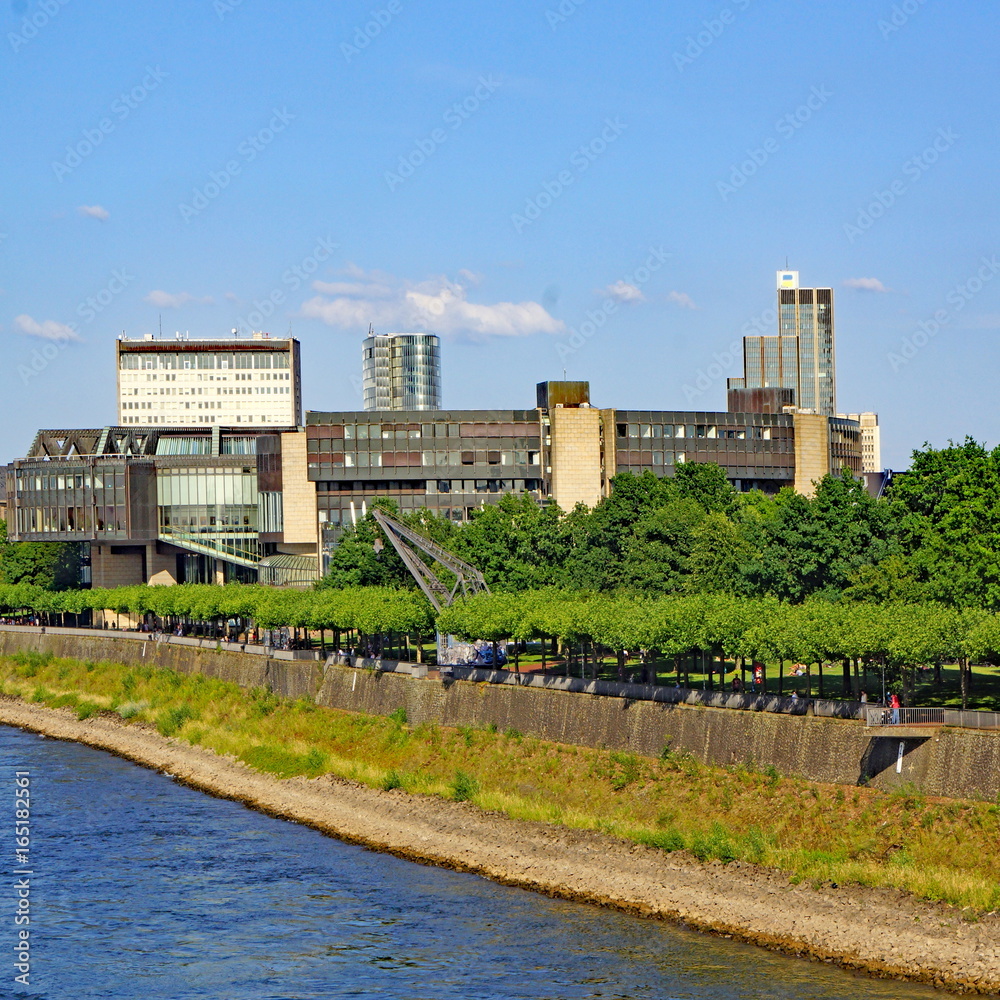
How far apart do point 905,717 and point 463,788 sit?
2545 cm

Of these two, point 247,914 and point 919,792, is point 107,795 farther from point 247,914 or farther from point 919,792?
point 919,792

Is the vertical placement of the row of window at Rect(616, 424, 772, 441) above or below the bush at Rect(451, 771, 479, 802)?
above

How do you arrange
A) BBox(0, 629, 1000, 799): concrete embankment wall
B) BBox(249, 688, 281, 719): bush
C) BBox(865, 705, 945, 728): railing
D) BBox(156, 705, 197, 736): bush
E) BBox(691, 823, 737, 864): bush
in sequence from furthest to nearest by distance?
1. BBox(156, 705, 197, 736): bush
2. BBox(249, 688, 281, 719): bush
3. BBox(865, 705, 945, 728): railing
4. BBox(691, 823, 737, 864): bush
5. BBox(0, 629, 1000, 799): concrete embankment wall

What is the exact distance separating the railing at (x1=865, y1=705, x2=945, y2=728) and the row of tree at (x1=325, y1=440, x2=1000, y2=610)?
11.4 m

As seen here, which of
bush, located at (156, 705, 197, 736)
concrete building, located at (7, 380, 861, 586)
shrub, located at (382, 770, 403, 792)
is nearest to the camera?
shrub, located at (382, 770, 403, 792)

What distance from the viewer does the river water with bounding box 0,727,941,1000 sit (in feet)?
181

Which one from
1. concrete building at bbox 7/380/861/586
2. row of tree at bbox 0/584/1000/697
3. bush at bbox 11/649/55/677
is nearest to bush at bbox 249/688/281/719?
row of tree at bbox 0/584/1000/697

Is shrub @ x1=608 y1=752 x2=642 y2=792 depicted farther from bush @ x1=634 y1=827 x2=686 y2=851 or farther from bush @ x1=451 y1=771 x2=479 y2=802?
bush @ x1=451 y1=771 x2=479 y2=802

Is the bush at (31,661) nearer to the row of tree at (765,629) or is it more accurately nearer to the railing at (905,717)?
the row of tree at (765,629)

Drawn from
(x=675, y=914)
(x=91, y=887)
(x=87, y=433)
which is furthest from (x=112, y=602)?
(x=675, y=914)

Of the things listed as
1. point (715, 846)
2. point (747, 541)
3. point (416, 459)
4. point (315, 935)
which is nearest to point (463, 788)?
point (715, 846)

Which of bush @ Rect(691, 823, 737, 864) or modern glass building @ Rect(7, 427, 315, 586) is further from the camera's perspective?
modern glass building @ Rect(7, 427, 315, 586)

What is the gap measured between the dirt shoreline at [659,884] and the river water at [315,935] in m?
1.28

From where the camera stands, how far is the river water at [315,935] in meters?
55.0
